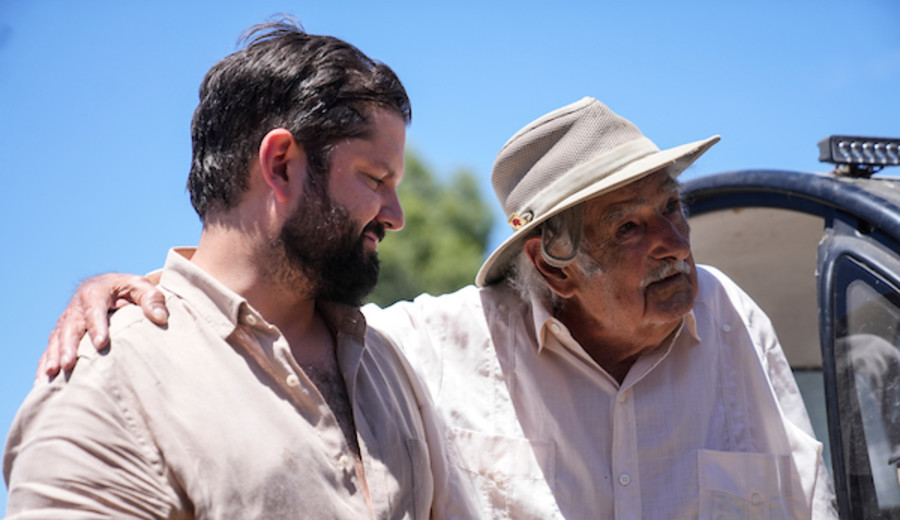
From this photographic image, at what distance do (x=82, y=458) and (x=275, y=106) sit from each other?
0.91 m

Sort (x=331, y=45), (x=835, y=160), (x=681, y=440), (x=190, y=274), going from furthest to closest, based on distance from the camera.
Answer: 1. (x=835, y=160)
2. (x=681, y=440)
3. (x=331, y=45)
4. (x=190, y=274)

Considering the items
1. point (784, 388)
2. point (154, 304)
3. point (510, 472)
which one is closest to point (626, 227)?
point (784, 388)

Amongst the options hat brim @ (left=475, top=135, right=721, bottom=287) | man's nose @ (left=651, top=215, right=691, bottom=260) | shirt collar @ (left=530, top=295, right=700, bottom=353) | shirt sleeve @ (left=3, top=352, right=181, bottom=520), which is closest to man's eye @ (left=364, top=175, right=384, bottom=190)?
shirt sleeve @ (left=3, top=352, right=181, bottom=520)

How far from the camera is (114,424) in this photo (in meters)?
1.81

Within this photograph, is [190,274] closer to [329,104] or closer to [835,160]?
[329,104]

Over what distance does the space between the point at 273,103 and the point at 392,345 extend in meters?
0.74

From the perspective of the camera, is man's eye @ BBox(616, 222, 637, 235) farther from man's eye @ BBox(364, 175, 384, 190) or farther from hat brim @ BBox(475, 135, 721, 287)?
man's eye @ BBox(364, 175, 384, 190)

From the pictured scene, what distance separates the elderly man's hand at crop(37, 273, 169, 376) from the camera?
6.25 ft

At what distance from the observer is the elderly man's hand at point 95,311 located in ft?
6.25

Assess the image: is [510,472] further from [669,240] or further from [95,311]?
[95,311]

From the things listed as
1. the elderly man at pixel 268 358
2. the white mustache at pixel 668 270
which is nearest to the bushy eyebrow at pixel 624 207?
the white mustache at pixel 668 270

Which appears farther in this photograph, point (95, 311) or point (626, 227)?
point (626, 227)

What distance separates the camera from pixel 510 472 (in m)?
2.88

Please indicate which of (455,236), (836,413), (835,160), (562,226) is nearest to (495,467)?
(562,226)
